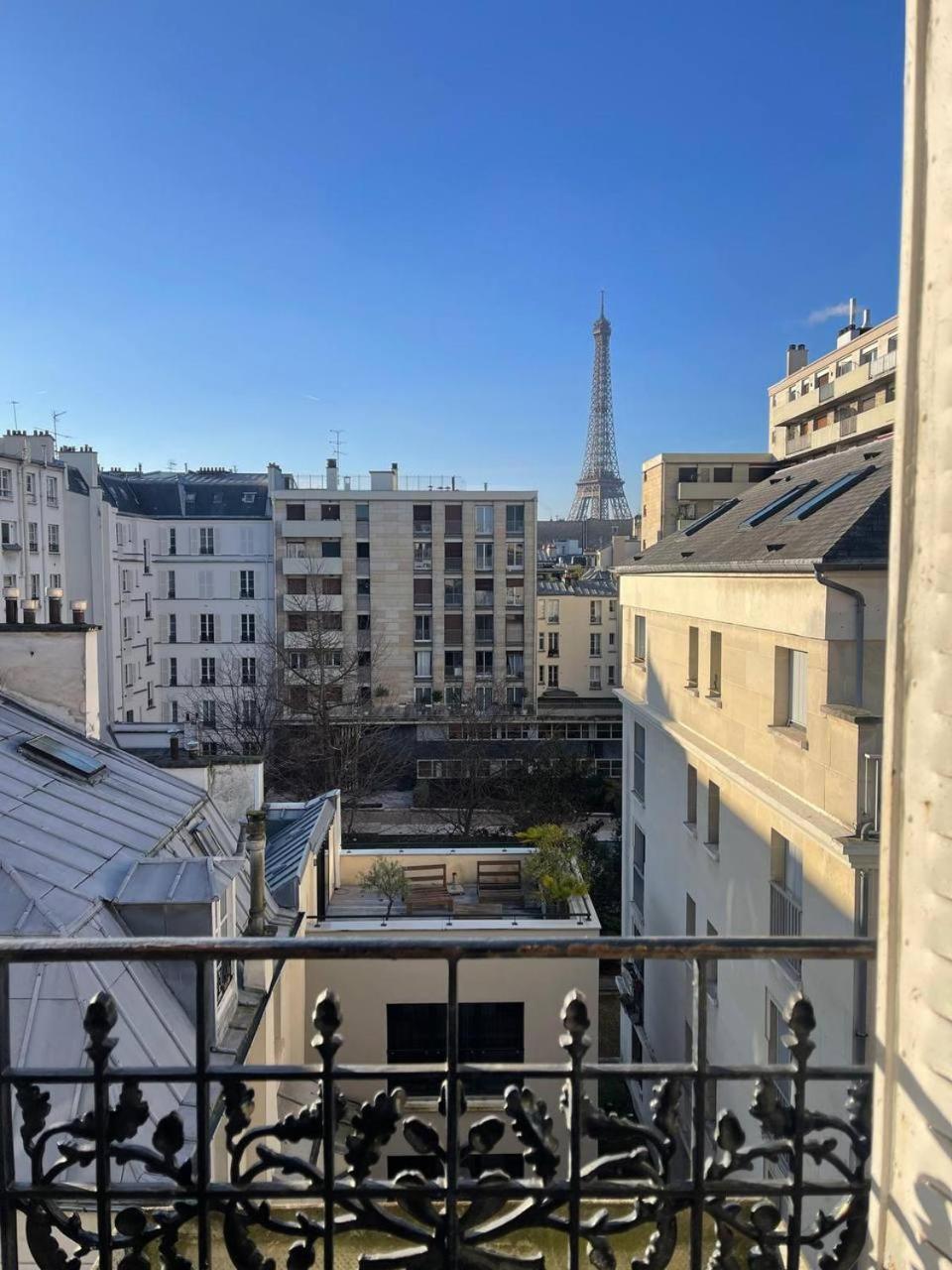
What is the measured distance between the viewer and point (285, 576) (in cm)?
4875

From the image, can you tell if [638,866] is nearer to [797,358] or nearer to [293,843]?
[293,843]

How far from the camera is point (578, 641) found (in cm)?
5319

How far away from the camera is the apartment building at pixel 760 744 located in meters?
10.3

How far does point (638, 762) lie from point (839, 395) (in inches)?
1476

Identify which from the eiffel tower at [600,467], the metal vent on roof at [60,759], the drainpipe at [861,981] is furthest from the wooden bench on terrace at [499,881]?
the eiffel tower at [600,467]

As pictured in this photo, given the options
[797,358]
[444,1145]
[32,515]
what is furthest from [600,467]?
[444,1145]

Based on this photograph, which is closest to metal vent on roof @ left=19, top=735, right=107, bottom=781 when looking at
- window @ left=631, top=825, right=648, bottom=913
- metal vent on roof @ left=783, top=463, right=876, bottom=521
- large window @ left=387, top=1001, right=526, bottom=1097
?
large window @ left=387, top=1001, right=526, bottom=1097

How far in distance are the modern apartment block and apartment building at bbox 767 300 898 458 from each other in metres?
18.8

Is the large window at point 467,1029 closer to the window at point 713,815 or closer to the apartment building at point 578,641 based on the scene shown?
the window at point 713,815

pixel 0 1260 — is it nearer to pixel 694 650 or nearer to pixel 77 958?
pixel 77 958

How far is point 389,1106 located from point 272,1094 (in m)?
8.32

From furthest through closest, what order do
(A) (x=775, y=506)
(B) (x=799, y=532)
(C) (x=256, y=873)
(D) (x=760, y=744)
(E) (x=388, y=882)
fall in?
1. (E) (x=388, y=882)
2. (A) (x=775, y=506)
3. (D) (x=760, y=744)
4. (B) (x=799, y=532)
5. (C) (x=256, y=873)

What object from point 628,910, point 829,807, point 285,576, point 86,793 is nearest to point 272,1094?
point 86,793

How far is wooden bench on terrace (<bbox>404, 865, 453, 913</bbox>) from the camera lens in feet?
58.1
